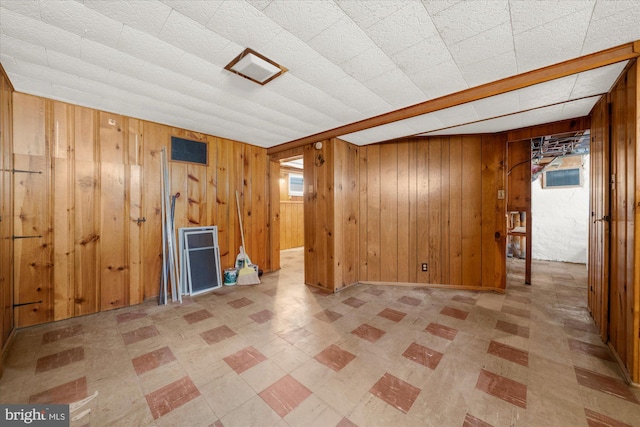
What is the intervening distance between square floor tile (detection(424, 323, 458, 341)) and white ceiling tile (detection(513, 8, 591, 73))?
230cm

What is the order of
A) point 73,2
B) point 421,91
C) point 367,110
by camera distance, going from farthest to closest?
point 367,110
point 421,91
point 73,2

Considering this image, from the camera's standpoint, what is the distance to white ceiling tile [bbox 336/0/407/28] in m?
1.25

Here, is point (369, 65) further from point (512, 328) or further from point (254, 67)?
point (512, 328)

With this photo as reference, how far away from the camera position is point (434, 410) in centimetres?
140

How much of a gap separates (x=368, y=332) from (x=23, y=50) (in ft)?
11.4

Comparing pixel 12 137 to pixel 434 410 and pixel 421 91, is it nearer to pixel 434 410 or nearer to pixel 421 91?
pixel 421 91

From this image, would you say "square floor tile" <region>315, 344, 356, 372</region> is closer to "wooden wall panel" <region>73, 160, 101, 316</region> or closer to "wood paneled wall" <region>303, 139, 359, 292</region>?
"wood paneled wall" <region>303, 139, 359, 292</region>

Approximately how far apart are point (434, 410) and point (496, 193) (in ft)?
9.93

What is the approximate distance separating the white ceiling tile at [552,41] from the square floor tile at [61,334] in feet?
13.9

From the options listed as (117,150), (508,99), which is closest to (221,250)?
(117,150)

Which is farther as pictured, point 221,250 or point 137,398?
point 221,250

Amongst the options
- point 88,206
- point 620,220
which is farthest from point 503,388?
point 88,206

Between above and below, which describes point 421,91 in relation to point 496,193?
above

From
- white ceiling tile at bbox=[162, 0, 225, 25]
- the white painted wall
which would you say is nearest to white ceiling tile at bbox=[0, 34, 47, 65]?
white ceiling tile at bbox=[162, 0, 225, 25]
